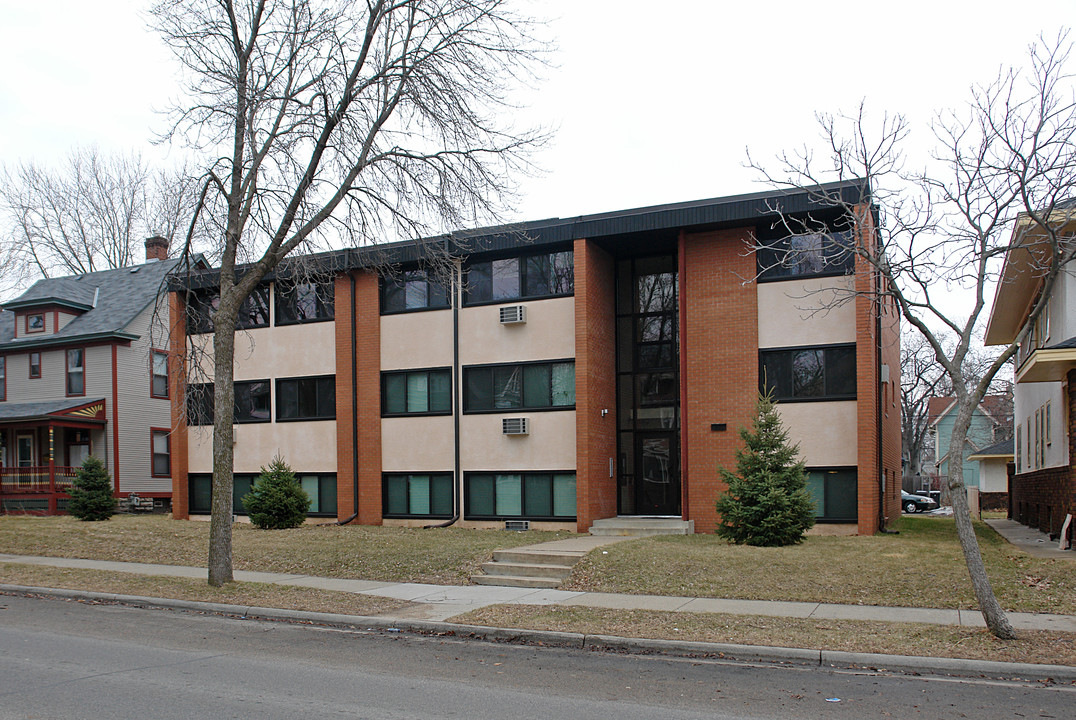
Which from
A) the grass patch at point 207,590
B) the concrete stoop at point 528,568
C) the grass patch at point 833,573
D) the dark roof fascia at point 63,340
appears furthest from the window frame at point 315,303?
the grass patch at point 833,573

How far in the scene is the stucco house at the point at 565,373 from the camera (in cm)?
1872

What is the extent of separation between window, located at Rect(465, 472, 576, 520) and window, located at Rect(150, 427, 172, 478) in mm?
16943

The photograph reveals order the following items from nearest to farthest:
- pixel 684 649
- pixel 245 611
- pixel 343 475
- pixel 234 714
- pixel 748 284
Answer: pixel 234 714, pixel 684 649, pixel 245 611, pixel 748 284, pixel 343 475

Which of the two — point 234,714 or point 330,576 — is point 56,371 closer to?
point 330,576

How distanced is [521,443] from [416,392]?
341cm

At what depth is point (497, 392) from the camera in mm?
21672

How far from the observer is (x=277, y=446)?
2422 cm

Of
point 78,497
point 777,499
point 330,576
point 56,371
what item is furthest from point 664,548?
point 56,371

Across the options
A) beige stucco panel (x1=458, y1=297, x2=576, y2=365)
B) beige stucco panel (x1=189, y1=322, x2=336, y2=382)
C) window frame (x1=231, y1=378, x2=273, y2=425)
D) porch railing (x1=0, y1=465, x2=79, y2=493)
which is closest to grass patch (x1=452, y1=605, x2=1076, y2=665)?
beige stucco panel (x1=458, y1=297, x2=576, y2=365)

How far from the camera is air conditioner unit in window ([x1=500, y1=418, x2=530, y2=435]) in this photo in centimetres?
2091

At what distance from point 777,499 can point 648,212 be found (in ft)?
24.9

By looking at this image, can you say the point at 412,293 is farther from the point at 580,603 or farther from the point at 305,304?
the point at 580,603

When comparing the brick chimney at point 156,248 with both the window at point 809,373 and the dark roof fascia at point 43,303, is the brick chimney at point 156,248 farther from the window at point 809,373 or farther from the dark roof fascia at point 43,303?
the window at point 809,373

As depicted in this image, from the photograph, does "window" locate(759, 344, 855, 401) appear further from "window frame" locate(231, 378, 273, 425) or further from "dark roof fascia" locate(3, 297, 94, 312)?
"dark roof fascia" locate(3, 297, 94, 312)
